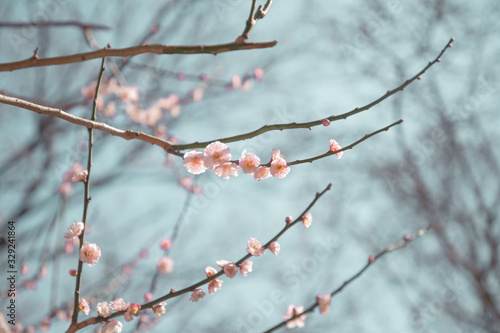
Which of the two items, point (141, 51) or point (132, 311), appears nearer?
point (141, 51)

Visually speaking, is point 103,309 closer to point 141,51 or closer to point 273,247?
point 273,247

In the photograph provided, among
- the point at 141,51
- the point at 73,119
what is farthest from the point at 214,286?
the point at 141,51

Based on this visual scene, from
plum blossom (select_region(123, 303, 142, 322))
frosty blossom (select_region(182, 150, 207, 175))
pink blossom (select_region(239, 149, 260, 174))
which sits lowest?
plum blossom (select_region(123, 303, 142, 322))

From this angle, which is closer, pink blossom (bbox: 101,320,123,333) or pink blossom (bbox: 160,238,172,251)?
pink blossom (bbox: 101,320,123,333)

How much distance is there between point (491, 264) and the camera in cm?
420

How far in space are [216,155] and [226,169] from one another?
8cm

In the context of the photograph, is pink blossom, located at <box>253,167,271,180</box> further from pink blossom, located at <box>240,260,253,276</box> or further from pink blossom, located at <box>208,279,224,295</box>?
pink blossom, located at <box>208,279,224,295</box>

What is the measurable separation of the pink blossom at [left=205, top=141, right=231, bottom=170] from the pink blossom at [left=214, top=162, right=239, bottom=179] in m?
0.02

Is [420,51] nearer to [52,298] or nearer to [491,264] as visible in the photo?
[491,264]

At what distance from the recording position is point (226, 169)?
149 centimetres

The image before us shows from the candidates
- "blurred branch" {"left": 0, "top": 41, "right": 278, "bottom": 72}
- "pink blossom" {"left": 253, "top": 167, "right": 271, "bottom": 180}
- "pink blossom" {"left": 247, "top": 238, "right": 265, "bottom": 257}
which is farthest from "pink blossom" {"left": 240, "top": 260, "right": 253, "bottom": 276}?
"blurred branch" {"left": 0, "top": 41, "right": 278, "bottom": 72}

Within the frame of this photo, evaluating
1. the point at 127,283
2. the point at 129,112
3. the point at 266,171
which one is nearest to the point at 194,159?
the point at 266,171

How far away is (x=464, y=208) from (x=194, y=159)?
414cm

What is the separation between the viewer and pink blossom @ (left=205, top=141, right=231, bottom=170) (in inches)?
56.1
